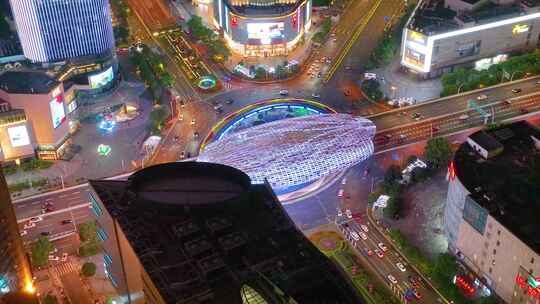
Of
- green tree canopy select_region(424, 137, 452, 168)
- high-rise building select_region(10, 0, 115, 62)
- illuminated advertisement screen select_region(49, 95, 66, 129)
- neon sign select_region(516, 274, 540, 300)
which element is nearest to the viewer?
neon sign select_region(516, 274, 540, 300)

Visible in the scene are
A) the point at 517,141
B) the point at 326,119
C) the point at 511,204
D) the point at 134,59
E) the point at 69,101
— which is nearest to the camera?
the point at 511,204

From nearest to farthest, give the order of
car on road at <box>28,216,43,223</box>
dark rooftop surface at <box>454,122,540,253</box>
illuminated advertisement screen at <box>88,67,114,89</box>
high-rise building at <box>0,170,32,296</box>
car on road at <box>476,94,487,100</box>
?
high-rise building at <box>0,170,32,296</box>, dark rooftop surface at <box>454,122,540,253</box>, car on road at <box>28,216,43,223</box>, car on road at <box>476,94,487,100</box>, illuminated advertisement screen at <box>88,67,114,89</box>

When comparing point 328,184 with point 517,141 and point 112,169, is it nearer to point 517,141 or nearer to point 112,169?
point 517,141

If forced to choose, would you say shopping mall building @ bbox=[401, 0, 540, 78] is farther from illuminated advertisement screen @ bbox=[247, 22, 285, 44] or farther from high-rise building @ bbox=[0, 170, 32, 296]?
high-rise building @ bbox=[0, 170, 32, 296]

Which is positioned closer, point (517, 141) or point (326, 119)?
point (517, 141)

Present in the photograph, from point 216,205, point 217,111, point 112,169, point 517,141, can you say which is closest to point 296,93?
point 217,111

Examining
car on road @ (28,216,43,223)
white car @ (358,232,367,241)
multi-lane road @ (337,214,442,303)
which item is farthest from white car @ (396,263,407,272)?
car on road @ (28,216,43,223)

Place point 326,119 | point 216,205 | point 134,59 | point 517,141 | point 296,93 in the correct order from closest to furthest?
point 216,205
point 517,141
point 326,119
point 296,93
point 134,59
